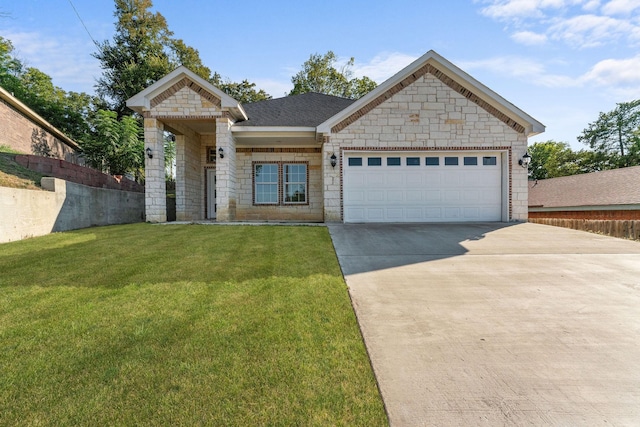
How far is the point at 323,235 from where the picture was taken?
8180 mm

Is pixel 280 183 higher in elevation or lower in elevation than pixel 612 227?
higher

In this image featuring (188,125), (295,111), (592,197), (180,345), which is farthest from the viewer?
(592,197)

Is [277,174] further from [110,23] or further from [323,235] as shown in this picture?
[110,23]

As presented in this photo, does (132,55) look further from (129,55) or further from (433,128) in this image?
(433,128)

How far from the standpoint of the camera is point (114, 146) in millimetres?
15953

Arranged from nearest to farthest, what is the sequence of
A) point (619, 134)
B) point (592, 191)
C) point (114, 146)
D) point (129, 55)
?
1. point (114, 146)
2. point (592, 191)
3. point (129, 55)
4. point (619, 134)

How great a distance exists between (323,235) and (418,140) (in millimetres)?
5404

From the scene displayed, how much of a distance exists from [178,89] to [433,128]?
29.9 ft

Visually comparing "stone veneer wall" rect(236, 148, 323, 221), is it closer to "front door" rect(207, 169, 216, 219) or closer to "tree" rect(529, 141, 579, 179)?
"front door" rect(207, 169, 216, 219)

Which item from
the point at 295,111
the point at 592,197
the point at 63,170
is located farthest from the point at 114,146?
the point at 592,197

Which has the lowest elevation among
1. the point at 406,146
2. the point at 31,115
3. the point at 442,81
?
the point at 406,146

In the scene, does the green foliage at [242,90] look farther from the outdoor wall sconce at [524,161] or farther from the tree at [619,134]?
the tree at [619,134]

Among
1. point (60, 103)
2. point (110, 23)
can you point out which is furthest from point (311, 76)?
point (60, 103)

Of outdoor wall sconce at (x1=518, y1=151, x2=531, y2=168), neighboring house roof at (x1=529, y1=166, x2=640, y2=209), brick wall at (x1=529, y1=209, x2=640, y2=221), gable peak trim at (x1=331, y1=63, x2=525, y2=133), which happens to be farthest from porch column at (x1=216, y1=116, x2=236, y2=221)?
neighboring house roof at (x1=529, y1=166, x2=640, y2=209)
